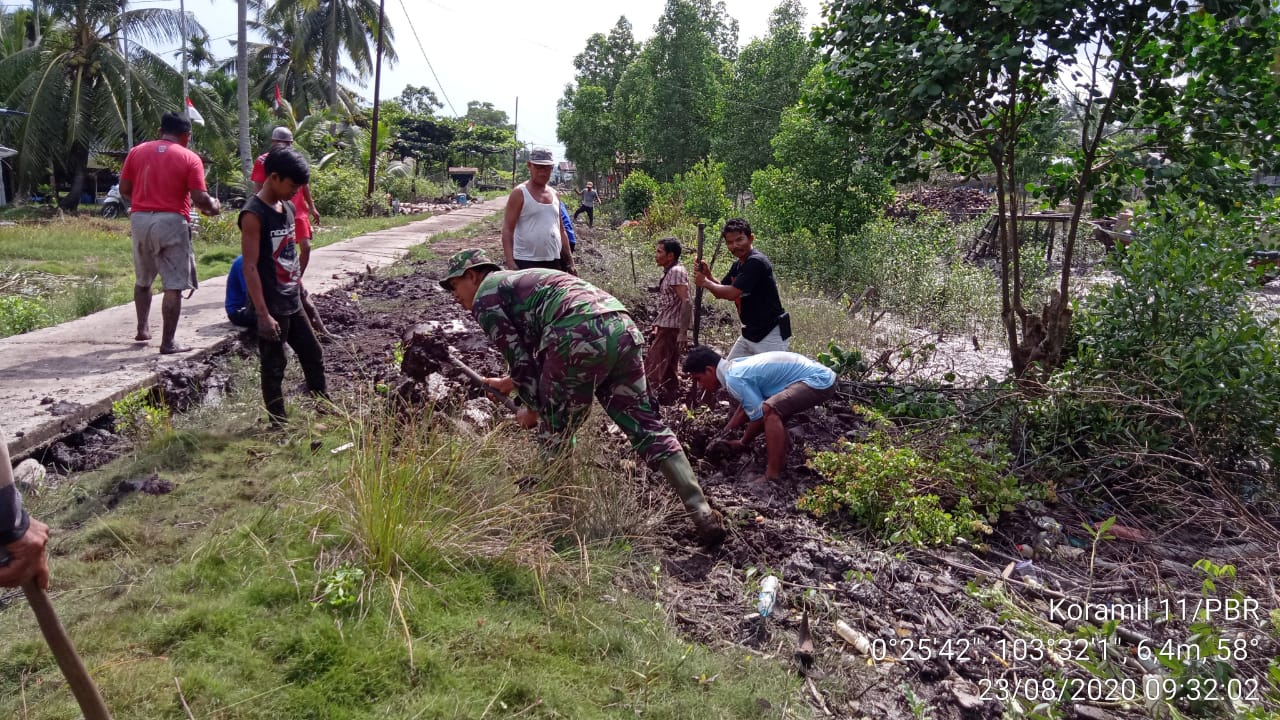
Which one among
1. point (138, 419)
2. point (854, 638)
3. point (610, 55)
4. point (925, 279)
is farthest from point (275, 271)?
point (610, 55)

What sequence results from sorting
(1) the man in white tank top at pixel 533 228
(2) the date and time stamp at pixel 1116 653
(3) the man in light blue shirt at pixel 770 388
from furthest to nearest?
(1) the man in white tank top at pixel 533 228 < (3) the man in light blue shirt at pixel 770 388 < (2) the date and time stamp at pixel 1116 653

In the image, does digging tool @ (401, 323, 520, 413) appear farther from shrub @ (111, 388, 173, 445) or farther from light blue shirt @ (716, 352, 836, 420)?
light blue shirt @ (716, 352, 836, 420)

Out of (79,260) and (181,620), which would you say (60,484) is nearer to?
(181,620)

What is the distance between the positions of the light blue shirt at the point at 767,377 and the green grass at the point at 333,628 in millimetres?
1548

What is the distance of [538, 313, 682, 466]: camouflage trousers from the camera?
3.47m

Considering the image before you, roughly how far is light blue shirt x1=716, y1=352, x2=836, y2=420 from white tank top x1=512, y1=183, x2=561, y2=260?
1.70m

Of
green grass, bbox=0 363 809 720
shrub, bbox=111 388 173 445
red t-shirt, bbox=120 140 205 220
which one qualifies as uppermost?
red t-shirt, bbox=120 140 205 220

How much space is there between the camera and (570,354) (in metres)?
3.48

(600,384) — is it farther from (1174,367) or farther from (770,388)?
(1174,367)

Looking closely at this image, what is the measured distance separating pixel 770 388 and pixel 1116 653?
2.31m

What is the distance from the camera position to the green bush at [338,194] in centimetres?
1931

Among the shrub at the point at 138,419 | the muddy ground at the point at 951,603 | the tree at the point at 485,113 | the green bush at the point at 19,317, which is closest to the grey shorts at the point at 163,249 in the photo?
the shrub at the point at 138,419

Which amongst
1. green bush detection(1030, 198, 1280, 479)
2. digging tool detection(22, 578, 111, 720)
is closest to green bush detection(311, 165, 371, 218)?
green bush detection(1030, 198, 1280, 479)

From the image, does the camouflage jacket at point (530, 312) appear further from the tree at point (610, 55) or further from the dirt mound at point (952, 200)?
the tree at point (610, 55)
